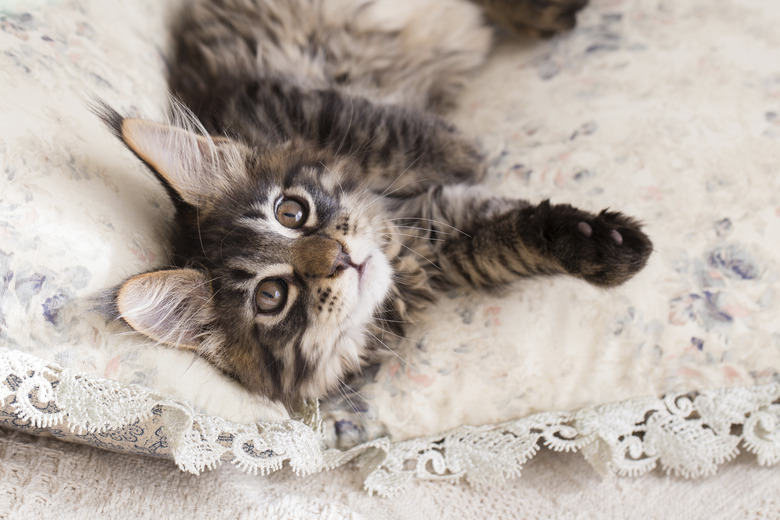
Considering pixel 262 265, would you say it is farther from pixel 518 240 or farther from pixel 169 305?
pixel 518 240

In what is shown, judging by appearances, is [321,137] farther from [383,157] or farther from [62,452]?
[62,452]

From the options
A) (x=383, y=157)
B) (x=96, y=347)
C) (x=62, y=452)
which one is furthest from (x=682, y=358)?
(x=62, y=452)

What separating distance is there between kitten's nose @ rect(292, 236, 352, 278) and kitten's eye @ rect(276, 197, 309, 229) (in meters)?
0.06

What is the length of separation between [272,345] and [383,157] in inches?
22.6

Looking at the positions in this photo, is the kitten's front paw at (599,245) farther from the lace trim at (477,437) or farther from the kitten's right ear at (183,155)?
the kitten's right ear at (183,155)

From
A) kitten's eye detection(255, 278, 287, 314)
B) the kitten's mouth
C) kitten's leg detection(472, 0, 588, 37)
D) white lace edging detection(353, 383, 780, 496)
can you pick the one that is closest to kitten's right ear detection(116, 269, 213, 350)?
kitten's eye detection(255, 278, 287, 314)

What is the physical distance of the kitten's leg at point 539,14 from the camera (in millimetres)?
1791

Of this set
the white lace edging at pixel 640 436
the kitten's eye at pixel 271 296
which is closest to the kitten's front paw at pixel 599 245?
the white lace edging at pixel 640 436

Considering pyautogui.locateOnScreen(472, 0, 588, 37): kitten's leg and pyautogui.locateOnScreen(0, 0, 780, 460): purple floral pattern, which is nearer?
pyautogui.locateOnScreen(0, 0, 780, 460): purple floral pattern

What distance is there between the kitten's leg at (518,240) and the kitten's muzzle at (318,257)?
1.13ft

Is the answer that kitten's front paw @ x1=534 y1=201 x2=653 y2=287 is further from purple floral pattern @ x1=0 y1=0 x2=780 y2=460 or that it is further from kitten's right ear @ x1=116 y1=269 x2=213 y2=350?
kitten's right ear @ x1=116 y1=269 x2=213 y2=350

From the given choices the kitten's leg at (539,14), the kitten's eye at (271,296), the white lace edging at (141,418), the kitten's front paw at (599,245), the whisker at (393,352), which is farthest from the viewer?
the kitten's leg at (539,14)

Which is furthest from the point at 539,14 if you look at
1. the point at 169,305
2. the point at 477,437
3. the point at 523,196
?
the point at 169,305

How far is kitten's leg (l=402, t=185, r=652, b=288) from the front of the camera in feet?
3.51
